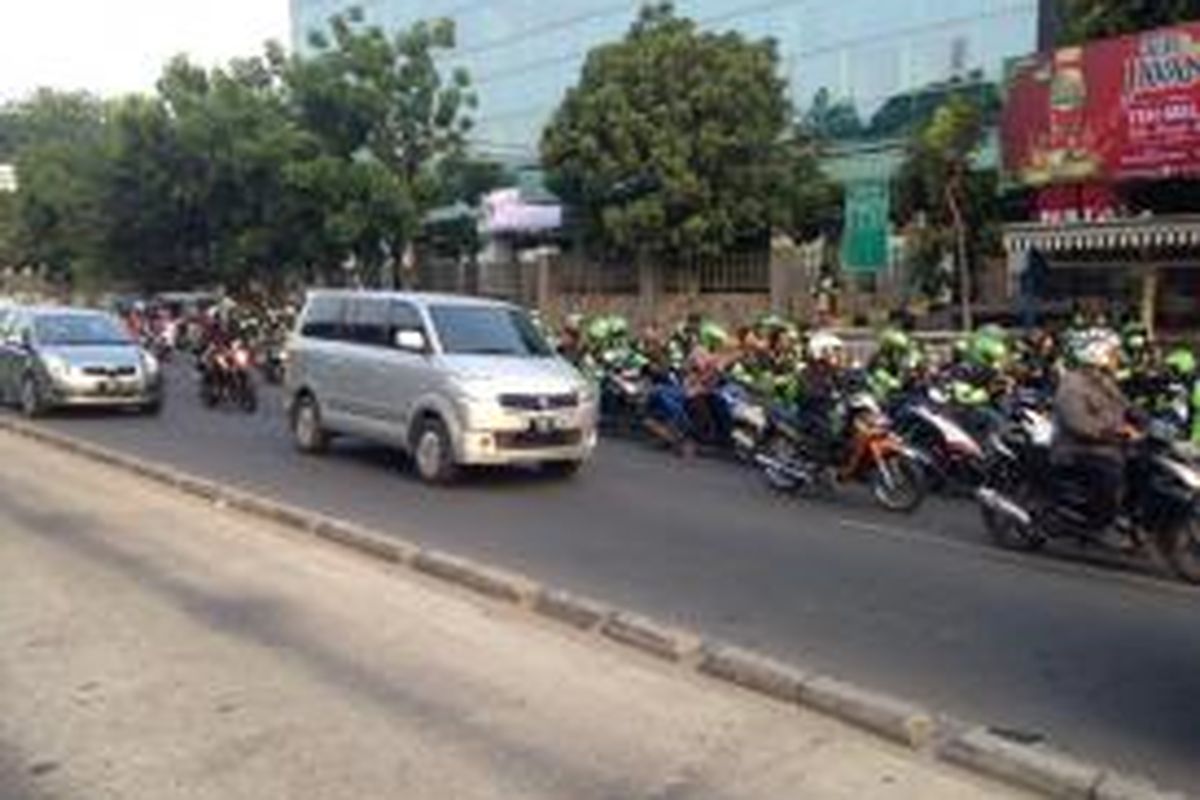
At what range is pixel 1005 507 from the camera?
12.5 m

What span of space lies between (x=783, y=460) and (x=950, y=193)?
16381 mm

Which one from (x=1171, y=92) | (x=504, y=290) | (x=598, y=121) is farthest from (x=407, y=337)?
(x=504, y=290)

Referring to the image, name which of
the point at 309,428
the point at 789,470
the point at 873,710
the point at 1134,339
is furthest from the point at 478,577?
the point at 1134,339

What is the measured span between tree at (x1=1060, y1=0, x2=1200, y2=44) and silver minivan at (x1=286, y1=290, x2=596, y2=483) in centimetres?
1365

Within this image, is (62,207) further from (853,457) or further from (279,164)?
(853,457)

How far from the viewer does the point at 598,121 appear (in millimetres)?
33375

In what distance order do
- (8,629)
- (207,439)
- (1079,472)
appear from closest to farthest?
(8,629) → (1079,472) → (207,439)

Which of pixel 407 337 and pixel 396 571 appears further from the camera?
pixel 407 337

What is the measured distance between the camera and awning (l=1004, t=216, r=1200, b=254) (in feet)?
83.3

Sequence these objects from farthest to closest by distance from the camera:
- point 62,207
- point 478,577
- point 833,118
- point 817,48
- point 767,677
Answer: point 62,207 < point 817,48 < point 833,118 < point 478,577 < point 767,677

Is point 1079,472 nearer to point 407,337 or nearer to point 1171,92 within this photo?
point 407,337

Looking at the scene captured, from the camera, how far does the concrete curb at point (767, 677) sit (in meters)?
6.61

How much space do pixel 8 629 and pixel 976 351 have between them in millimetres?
10604

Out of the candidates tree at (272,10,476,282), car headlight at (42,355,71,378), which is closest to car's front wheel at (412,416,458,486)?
car headlight at (42,355,71,378)
